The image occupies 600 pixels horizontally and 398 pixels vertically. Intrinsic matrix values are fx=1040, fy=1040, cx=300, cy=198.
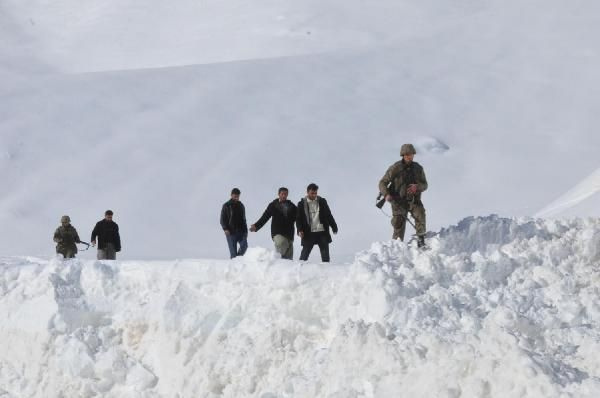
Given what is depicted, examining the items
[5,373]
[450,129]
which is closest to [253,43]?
[450,129]

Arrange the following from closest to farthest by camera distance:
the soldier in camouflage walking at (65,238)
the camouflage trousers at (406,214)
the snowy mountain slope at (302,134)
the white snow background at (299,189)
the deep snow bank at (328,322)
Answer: the deep snow bank at (328,322) → the white snow background at (299,189) → the camouflage trousers at (406,214) → the soldier in camouflage walking at (65,238) → the snowy mountain slope at (302,134)

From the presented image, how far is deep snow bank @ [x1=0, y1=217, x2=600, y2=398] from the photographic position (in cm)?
716

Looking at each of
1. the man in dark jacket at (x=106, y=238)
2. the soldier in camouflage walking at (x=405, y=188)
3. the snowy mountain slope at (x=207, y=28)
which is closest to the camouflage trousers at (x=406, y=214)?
the soldier in camouflage walking at (x=405, y=188)

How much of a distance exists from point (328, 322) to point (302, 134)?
2361 centimetres

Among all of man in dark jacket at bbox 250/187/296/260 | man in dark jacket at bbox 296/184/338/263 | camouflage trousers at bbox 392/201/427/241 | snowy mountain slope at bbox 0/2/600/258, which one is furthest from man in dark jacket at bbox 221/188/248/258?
snowy mountain slope at bbox 0/2/600/258

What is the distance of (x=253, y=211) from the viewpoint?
27.2m

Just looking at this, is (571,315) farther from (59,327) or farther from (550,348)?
(59,327)

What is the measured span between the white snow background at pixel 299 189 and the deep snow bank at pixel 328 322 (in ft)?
0.07

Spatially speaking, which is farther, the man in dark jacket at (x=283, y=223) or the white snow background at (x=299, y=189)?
the man in dark jacket at (x=283, y=223)

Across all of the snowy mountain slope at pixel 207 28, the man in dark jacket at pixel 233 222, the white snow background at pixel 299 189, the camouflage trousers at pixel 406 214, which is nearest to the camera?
the white snow background at pixel 299 189

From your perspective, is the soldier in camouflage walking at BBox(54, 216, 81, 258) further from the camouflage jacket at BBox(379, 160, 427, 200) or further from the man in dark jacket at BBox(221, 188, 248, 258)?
the camouflage jacket at BBox(379, 160, 427, 200)

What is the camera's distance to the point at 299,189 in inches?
1123

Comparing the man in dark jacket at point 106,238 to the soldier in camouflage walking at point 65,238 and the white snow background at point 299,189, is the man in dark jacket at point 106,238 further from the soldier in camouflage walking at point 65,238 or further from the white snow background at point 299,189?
the white snow background at point 299,189

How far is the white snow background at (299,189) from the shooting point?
311 inches
